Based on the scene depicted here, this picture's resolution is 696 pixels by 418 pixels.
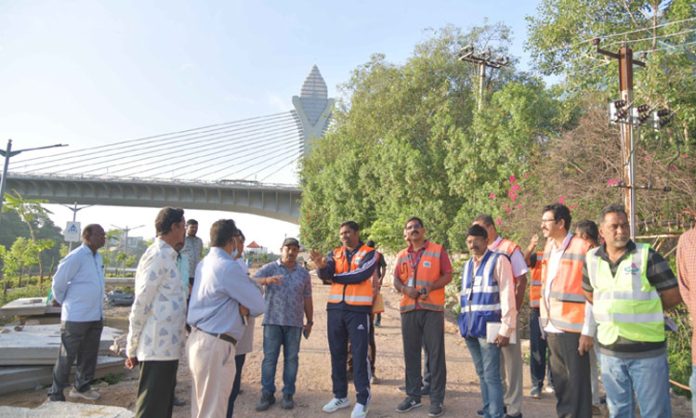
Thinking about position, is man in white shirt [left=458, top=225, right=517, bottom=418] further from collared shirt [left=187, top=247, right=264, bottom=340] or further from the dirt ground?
collared shirt [left=187, top=247, right=264, bottom=340]

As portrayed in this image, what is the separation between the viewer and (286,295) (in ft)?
16.6

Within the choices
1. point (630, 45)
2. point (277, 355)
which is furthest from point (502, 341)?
point (630, 45)

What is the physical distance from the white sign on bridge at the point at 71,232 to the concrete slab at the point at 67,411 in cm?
1627

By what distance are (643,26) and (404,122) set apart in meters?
10.7

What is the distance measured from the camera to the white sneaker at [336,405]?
4.81 metres

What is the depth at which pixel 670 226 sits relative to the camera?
922 cm

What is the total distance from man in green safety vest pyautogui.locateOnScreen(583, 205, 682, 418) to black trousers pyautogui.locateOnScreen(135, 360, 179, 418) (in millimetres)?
3073

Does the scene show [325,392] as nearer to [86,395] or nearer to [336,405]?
[336,405]

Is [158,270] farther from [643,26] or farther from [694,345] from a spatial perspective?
[643,26]

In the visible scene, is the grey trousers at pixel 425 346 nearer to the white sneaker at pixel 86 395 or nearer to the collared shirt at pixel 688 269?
the collared shirt at pixel 688 269

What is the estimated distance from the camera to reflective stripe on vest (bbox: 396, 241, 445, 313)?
4.88 m

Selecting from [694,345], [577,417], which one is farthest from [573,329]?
[694,345]

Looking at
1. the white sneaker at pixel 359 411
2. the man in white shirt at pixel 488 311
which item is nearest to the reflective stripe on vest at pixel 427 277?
the man in white shirt at pixel 488 311

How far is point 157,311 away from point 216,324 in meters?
0.45
